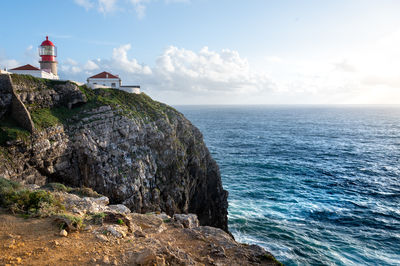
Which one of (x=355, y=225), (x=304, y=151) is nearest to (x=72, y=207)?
(x=355, y=225)

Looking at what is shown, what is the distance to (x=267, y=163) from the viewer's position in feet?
172

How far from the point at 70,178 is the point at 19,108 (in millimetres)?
8354

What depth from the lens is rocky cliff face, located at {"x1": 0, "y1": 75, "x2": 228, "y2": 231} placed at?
2198 centimetres

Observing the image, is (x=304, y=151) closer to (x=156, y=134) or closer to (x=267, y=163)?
(x=267, y=163)

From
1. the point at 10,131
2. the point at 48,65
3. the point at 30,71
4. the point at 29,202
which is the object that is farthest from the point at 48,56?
the point at 29,202

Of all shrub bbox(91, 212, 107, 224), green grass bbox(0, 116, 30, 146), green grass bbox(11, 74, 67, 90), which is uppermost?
green grass bbox(11, 74, 67, 90)

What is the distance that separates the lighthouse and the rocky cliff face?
11.9 m

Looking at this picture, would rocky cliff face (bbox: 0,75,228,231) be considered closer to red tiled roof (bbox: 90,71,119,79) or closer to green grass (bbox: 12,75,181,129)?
green grass (bbox: 12,75,181,129)

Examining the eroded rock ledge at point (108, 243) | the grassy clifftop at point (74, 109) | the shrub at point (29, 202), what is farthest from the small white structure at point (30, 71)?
the eroded rock ledge at point (108, 243)

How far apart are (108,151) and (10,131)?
28.5ft

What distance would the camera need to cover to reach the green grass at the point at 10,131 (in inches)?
810

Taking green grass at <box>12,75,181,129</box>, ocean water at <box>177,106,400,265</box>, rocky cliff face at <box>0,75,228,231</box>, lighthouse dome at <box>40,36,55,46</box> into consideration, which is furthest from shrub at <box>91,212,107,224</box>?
lighthouse dome at <box>40,36,55,46</box>

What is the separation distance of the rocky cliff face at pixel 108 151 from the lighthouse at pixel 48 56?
39.0 ft

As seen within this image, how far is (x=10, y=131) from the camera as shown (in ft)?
69.0
